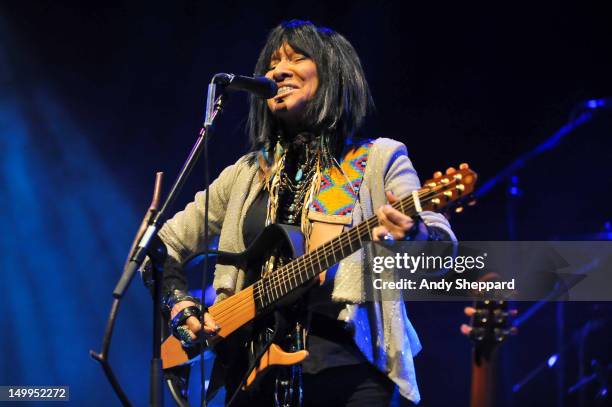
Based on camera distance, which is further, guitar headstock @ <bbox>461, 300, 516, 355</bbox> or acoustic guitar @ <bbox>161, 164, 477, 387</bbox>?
guitar headstock @ <bbox>461, 300, 516, 355</bbox>

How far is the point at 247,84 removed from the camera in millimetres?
2365

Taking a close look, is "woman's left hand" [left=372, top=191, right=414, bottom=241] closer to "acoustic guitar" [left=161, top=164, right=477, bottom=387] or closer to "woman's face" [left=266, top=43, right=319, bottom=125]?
"acoustic guitar" [left=161, top=164, right=477, bottom=387]

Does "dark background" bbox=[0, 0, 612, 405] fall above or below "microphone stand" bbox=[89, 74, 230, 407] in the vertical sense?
above

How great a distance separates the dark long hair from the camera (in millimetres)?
2715

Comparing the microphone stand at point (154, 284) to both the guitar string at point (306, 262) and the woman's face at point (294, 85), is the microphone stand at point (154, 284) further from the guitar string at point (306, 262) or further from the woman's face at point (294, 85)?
the woman's face at point (294, 85)

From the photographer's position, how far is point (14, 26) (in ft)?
14.8

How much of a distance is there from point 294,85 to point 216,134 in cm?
181

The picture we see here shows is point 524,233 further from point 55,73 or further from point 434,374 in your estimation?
point 55,73

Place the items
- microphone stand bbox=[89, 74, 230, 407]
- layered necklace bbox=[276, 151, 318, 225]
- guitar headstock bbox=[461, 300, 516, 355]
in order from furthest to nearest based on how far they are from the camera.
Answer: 1. guitar headstock bbox=[461, 300, 516, 355]
2. layered necklace bbox=[276, 151, 318, 225]
3. microphone stand bbox=[89, 74, 230, 407]

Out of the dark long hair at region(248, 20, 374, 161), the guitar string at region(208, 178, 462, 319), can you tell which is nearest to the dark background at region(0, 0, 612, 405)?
the dark long hair at region(248, 20, 374, 161)

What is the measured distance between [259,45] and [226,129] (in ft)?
1.87

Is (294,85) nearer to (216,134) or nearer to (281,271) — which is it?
(281,271)

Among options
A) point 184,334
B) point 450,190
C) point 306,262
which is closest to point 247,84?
point 306,262

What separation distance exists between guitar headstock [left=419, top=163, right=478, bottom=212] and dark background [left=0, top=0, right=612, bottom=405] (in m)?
2.09
